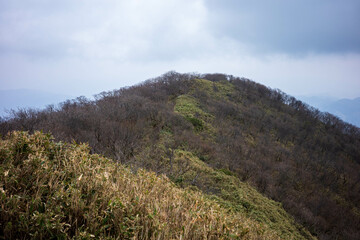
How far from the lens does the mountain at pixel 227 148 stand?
7.08 m

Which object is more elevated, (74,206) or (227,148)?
(74,206)

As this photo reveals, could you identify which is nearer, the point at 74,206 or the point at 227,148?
the point at 74,206

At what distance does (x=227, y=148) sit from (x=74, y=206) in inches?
509

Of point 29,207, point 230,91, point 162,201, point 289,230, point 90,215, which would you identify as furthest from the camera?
point 230,91

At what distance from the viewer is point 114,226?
182 cm

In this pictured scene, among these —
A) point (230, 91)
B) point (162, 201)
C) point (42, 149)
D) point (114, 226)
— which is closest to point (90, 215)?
point (114, 226)

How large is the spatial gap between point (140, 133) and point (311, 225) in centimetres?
989

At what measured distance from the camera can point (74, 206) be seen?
1.78 m

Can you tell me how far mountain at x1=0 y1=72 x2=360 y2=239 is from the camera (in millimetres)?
7078

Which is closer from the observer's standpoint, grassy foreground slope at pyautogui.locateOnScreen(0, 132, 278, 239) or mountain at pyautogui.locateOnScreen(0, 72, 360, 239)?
grassy foreground slope at pyautogui.locateOnScreen(0, 132, 278, 239)

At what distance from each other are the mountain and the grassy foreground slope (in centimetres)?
196

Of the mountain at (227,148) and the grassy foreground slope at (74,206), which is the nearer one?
the grassy foreground slope at (74,206)

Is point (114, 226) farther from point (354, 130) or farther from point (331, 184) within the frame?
point (354, 130)

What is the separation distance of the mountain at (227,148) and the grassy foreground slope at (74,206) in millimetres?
1956
